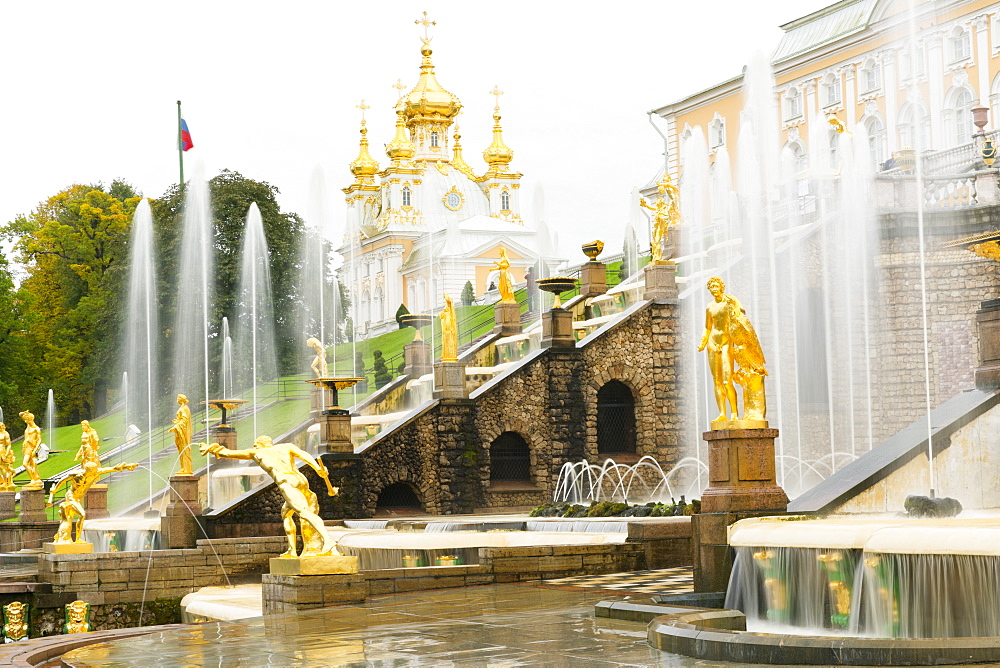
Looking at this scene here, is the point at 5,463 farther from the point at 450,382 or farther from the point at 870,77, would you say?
the point at 870,77

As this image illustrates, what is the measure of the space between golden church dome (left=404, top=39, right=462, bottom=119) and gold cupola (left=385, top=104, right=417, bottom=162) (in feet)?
3.64

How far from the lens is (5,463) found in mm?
35344

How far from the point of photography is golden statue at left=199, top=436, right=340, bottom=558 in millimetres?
13852

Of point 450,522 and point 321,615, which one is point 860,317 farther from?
point 321,615

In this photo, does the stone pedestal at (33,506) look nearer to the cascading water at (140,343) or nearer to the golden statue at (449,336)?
the golden statue at (449,336)

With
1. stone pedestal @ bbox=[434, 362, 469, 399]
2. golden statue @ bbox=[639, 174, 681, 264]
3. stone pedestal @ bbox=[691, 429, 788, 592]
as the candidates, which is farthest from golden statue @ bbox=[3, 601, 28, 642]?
golden statue @ bbox=[639, 174, 681, 264]

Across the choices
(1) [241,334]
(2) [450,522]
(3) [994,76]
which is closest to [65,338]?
(1) [241,334]

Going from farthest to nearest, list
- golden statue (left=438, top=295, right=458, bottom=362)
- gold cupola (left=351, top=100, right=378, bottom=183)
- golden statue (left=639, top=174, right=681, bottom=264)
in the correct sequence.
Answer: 1. gold cupola (left=351, top=100, right=378, bottom=183)
2. golden statue (left=639, top=174, right=681, bottom=264)
3. golden statue (left=438, top=295, right=458, bottom=362)

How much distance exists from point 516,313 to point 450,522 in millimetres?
16020

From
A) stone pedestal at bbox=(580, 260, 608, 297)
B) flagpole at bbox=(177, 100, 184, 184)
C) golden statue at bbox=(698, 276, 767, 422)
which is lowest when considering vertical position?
golden statue at bbox=(698, 276, 767, 422)

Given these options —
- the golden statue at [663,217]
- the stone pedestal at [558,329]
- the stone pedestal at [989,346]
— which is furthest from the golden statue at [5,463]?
the stone pedestal at [989,346]

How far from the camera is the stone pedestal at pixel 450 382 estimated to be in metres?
30.3

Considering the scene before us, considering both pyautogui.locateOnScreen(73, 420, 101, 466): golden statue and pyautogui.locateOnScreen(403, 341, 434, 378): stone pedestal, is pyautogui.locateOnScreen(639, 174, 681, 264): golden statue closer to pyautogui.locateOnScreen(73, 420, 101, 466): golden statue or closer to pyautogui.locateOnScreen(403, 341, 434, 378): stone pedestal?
pyautogui.locateOnScreen(403, 341, 434, 378): stone pedestal

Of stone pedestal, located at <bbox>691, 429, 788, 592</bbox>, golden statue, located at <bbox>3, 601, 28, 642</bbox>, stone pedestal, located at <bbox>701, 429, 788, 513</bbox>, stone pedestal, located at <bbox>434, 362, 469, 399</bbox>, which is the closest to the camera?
stone pedestal, located at <bbox>691, 429, 788, 592</bbox>
